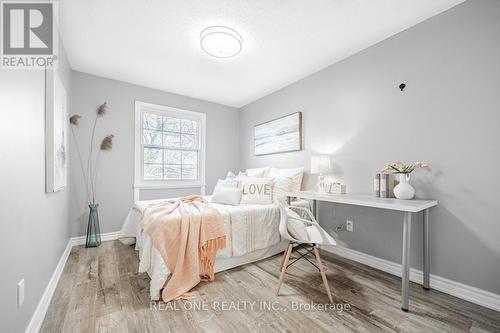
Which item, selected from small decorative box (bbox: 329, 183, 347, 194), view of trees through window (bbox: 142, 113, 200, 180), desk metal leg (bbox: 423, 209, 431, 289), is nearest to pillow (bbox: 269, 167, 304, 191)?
small decorative box (bbox: 329, 183, 347, 194)

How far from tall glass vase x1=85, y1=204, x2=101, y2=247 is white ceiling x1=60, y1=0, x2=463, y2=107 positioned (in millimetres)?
2037

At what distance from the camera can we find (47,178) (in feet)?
5.86

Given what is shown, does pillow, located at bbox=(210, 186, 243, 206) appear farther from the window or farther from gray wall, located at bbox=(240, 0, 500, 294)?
the window

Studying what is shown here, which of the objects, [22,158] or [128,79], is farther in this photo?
[128,79]

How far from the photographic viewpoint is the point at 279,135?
371 cm

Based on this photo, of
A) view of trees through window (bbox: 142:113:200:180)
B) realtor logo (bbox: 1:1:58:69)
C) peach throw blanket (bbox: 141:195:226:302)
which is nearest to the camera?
realtor logo (bbox: 1:1:58:69)

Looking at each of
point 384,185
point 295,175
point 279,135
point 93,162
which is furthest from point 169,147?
point 384,185

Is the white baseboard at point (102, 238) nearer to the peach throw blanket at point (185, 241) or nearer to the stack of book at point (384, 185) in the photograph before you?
the peach throw blanket at point (185, 241)

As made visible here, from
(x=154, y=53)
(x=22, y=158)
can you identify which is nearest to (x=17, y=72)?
(x=22, y=158)

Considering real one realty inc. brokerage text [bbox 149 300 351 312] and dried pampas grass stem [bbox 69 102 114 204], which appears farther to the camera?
dried pampas grass stem [bbox 69 102 114 204]

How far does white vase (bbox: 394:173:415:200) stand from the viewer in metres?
2.02

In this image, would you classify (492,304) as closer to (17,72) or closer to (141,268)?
(141,268)

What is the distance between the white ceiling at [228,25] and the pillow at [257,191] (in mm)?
1612

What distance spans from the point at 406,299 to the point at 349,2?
248cm
